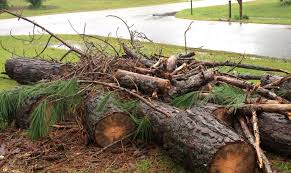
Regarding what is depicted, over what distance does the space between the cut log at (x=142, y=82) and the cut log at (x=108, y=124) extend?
60cm

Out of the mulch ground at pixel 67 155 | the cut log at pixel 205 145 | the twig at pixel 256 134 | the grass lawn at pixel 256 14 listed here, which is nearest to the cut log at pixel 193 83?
the cut log at pixel 205 145

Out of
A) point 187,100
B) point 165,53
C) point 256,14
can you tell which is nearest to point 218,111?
point 187,100

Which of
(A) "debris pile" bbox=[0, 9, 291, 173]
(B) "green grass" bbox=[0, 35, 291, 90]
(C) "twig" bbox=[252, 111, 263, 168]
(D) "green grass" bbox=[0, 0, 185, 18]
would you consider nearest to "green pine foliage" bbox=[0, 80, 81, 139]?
(A) "debris pile" bbox=[0, 9, 291, 173]

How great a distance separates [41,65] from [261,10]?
112ft

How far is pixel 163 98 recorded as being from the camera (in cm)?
700

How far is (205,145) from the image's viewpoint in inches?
212

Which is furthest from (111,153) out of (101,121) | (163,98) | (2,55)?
(2,55)

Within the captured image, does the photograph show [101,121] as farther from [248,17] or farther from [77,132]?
[248,17]

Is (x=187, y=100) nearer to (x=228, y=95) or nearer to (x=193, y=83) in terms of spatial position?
(x=193, y=83)

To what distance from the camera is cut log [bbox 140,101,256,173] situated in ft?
17.5

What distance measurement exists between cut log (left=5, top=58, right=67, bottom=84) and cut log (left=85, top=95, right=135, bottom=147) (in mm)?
2980

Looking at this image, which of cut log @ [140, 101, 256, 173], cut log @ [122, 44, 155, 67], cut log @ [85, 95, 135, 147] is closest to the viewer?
cut log @ [140, 101, 256, 173]

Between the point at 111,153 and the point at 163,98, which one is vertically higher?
the point at 163,98

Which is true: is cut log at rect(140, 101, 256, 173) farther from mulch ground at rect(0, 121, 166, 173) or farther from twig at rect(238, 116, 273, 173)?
mulch ground at rect(0, 121, 166, 173)
